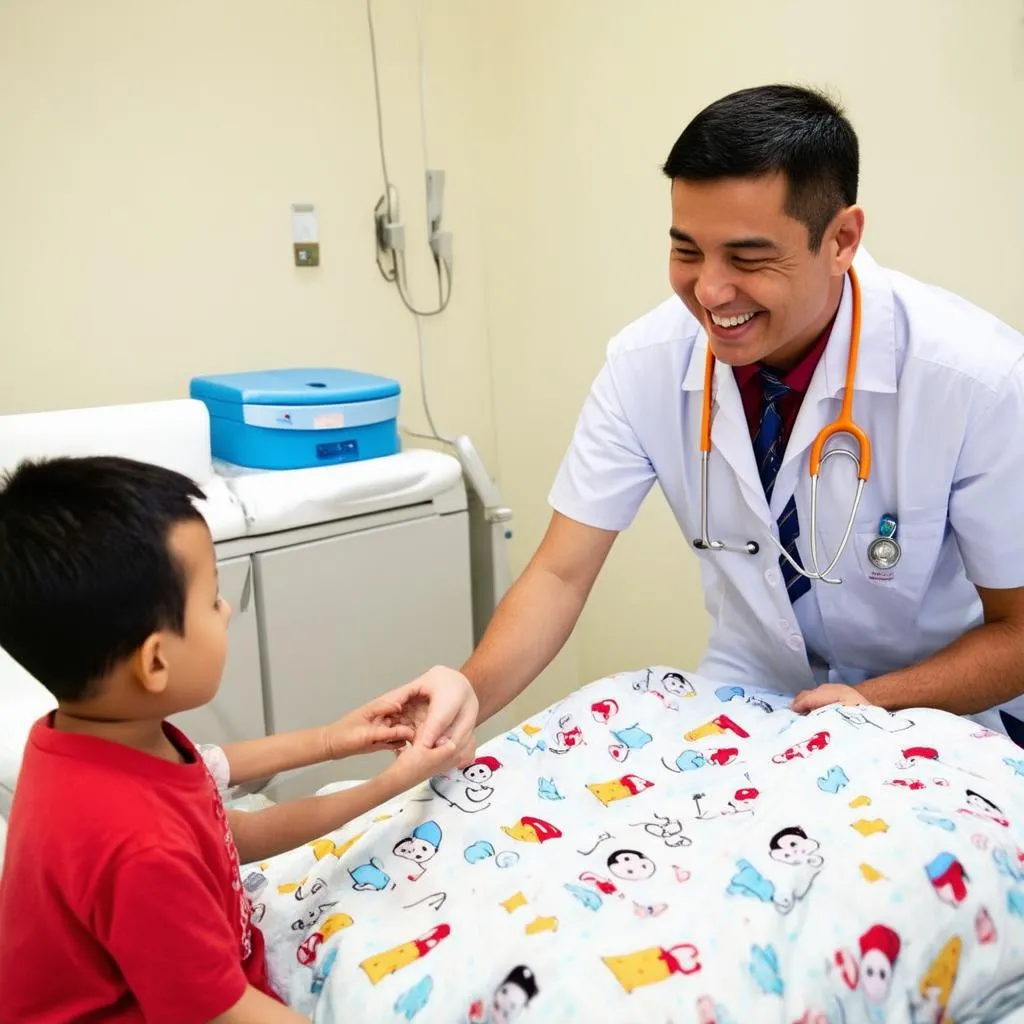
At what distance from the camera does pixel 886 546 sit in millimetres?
1268

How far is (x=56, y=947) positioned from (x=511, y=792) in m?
0.48

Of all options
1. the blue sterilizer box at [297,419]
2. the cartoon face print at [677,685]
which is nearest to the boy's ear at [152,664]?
the cartoon face print at [677,685]

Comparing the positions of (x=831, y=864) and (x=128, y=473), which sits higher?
(x=128, y=473)

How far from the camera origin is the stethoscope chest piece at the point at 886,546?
1.26 m

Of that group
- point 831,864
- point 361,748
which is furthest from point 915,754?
point 361,748

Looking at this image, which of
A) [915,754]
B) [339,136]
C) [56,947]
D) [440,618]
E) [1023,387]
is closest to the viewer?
[56,947]

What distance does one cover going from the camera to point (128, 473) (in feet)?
2.62

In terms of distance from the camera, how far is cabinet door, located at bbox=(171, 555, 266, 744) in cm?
180

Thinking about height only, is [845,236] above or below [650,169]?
below

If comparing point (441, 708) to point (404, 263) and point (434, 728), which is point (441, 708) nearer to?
point (434, 728)

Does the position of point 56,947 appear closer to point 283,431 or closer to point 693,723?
point 693,723

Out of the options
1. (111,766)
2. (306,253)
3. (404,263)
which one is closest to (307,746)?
(111,766)

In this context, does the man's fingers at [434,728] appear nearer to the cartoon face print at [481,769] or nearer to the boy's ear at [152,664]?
the cartoon face print at [481,769]

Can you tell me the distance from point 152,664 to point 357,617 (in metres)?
1.25
